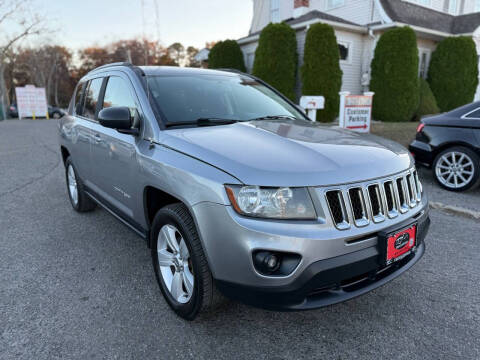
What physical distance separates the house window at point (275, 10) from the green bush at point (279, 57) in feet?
27.2

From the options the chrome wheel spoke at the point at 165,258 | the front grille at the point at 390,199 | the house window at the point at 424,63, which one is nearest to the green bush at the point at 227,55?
the house window at the point at 424,63

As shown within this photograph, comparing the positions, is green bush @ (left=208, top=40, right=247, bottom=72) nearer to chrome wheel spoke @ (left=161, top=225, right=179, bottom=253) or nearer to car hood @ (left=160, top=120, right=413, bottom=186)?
car hood @ (left=160, top=120, right=413, bottom=186)

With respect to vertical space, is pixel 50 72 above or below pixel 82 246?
above

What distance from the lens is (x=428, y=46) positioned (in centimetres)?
1703

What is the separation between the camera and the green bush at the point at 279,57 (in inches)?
575

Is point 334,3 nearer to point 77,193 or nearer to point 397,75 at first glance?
point 397,75

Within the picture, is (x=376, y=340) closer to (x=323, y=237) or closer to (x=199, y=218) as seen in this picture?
(x=323, y=237)

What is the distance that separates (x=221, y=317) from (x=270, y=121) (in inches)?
65.3

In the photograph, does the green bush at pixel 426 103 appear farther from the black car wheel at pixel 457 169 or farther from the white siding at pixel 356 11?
the black car wheel at pixel 457 169

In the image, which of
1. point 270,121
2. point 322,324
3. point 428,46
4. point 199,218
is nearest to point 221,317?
point 322,324

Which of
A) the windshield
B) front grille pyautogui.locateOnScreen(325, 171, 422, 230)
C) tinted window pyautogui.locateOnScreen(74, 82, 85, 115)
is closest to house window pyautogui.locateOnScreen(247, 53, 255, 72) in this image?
tinted window pyautogui.locateOnScreen(74, 82, 85, 115)

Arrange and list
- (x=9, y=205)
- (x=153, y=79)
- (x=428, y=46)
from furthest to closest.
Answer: (x=428, y=46) → (x=9, y=205) → (x=153, y=79)

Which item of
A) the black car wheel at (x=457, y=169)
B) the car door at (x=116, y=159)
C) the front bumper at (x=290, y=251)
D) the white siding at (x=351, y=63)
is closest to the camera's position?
the front bumper at (x=290, y=251)

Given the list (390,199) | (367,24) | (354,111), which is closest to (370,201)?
(390,199)
